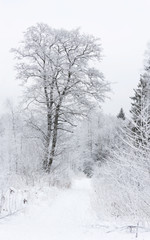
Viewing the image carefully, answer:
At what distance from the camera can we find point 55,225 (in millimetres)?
Result: 5520

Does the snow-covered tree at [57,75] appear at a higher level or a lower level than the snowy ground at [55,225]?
higher

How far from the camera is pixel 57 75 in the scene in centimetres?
1220

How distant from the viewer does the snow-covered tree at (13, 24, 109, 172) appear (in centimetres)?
1184

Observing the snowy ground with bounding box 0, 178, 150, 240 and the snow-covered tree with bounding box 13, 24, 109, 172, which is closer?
the snowy ground with bounding box 0, 178, 150, 240

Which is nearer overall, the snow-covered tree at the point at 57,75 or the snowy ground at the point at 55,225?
the snowy ground at the point at 55,225

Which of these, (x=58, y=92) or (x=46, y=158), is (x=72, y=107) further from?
(x=46, y=158)

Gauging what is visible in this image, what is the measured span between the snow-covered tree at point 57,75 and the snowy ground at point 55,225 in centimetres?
455

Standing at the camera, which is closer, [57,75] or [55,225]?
[55,225]

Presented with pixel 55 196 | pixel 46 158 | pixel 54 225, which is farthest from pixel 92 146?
pixel 54 225

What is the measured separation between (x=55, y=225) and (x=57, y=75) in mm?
8312

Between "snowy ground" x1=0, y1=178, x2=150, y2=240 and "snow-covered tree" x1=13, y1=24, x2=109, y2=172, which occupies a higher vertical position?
"snow-covered tree" x1=13, y1=24, x2=109, y2=172

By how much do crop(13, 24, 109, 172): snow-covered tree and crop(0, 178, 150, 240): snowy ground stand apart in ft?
14.9

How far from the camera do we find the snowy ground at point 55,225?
4297 millimetres

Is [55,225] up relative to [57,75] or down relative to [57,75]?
down
